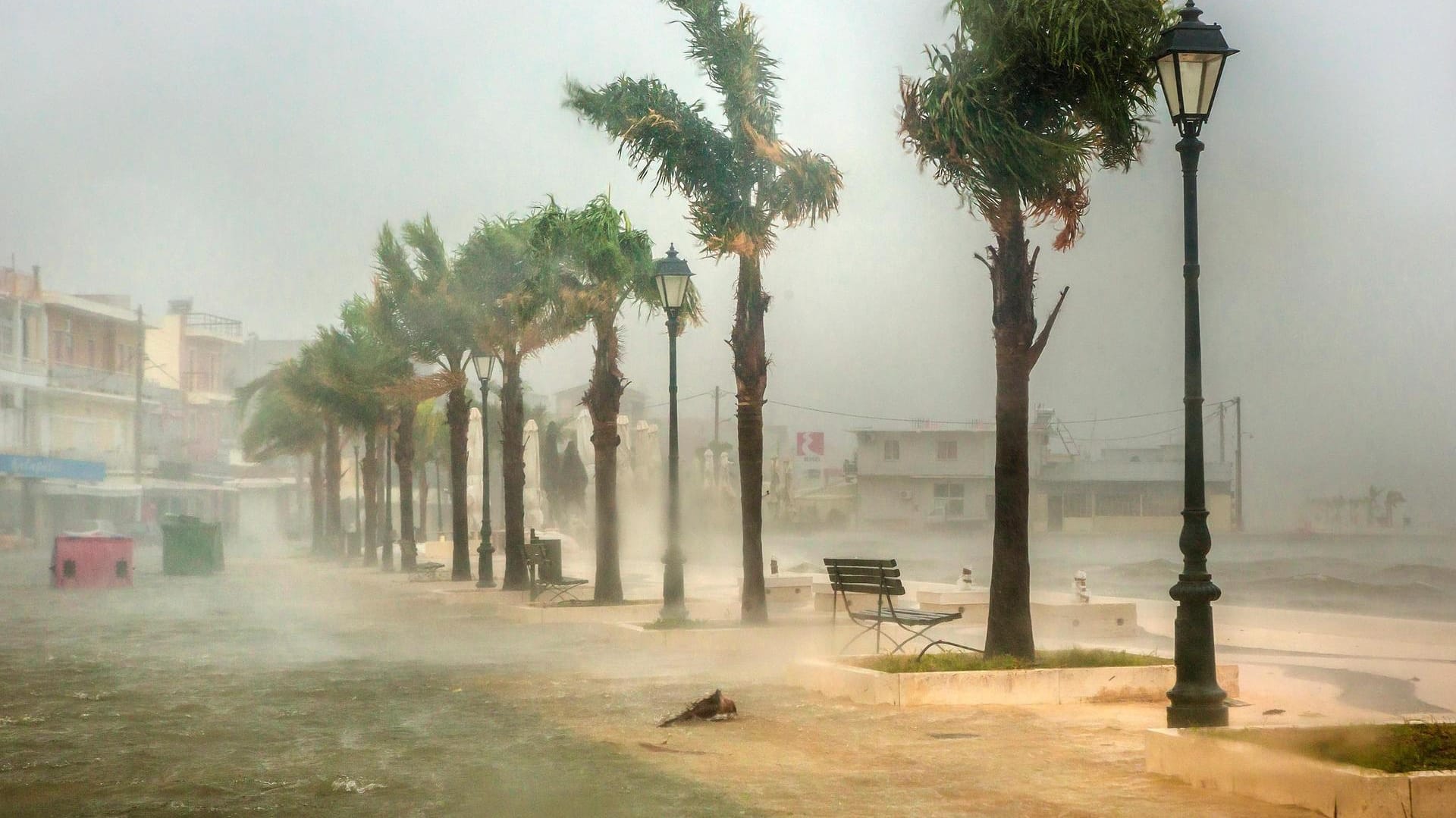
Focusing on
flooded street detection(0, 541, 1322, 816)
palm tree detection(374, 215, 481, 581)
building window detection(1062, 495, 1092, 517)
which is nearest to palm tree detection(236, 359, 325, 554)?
palm tree detection(374, 215, 481, 581)

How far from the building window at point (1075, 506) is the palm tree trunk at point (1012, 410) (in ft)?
254

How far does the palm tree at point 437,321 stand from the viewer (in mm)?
31703

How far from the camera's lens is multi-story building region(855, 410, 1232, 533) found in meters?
82.1

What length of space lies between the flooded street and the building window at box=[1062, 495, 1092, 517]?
73.6 m

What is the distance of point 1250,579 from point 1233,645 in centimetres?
3262

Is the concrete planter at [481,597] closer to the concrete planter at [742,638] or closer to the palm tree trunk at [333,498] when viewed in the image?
the concrete planter at [742,638]

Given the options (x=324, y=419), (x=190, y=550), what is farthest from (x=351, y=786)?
(x=324, y=419)

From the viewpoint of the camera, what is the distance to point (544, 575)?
83.1 feet

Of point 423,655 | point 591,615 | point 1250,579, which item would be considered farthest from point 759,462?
point 1250,579

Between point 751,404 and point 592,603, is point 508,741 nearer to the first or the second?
point 751,404

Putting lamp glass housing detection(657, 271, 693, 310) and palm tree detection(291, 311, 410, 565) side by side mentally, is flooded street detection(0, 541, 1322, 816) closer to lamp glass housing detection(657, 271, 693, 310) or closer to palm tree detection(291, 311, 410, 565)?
lamp glass housing detection(657, 271, 693, 310)

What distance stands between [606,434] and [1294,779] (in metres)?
17.2

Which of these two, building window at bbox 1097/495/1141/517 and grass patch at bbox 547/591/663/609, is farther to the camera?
building window at bbox 1097/495/1141/517

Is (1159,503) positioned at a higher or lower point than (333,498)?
lower
